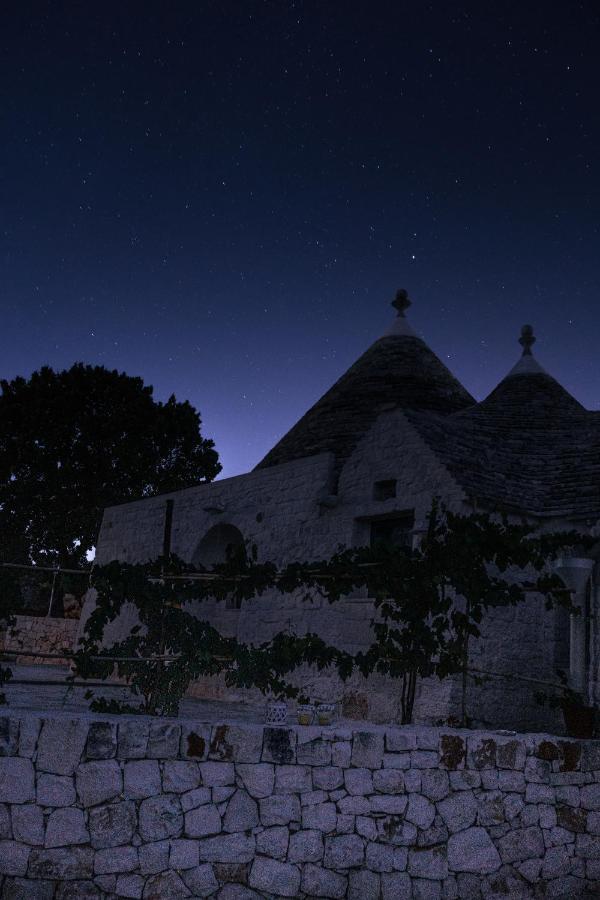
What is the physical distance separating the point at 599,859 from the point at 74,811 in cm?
393

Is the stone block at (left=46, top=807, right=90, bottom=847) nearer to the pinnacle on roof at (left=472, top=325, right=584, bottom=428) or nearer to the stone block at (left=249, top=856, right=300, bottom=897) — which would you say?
the stone block at (left=249, top=856, right=300, bottom=897)

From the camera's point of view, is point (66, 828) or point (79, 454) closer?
point (66, 828)

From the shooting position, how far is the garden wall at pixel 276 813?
4.26 meters

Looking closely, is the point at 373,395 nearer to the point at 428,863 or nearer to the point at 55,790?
the point at 428,863

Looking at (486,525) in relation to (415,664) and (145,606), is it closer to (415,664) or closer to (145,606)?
(415,664)

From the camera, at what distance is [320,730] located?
4844mm

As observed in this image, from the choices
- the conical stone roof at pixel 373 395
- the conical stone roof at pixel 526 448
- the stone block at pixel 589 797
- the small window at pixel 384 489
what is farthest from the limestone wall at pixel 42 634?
the stone block at pixel 589 797

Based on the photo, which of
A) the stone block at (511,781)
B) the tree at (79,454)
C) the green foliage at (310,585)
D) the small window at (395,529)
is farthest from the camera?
the tree at (79,454)

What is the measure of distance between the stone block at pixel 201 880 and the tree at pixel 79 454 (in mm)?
21090

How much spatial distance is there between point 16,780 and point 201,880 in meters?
1.26

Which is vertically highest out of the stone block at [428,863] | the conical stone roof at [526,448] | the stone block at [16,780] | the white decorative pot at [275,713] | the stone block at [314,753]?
the conical stone roof at [526,448]

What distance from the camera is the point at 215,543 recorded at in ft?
45.0

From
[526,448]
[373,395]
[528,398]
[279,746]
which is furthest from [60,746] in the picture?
[528,398]

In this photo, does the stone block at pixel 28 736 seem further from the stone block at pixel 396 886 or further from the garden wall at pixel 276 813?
the stone block at pixel 396 886
